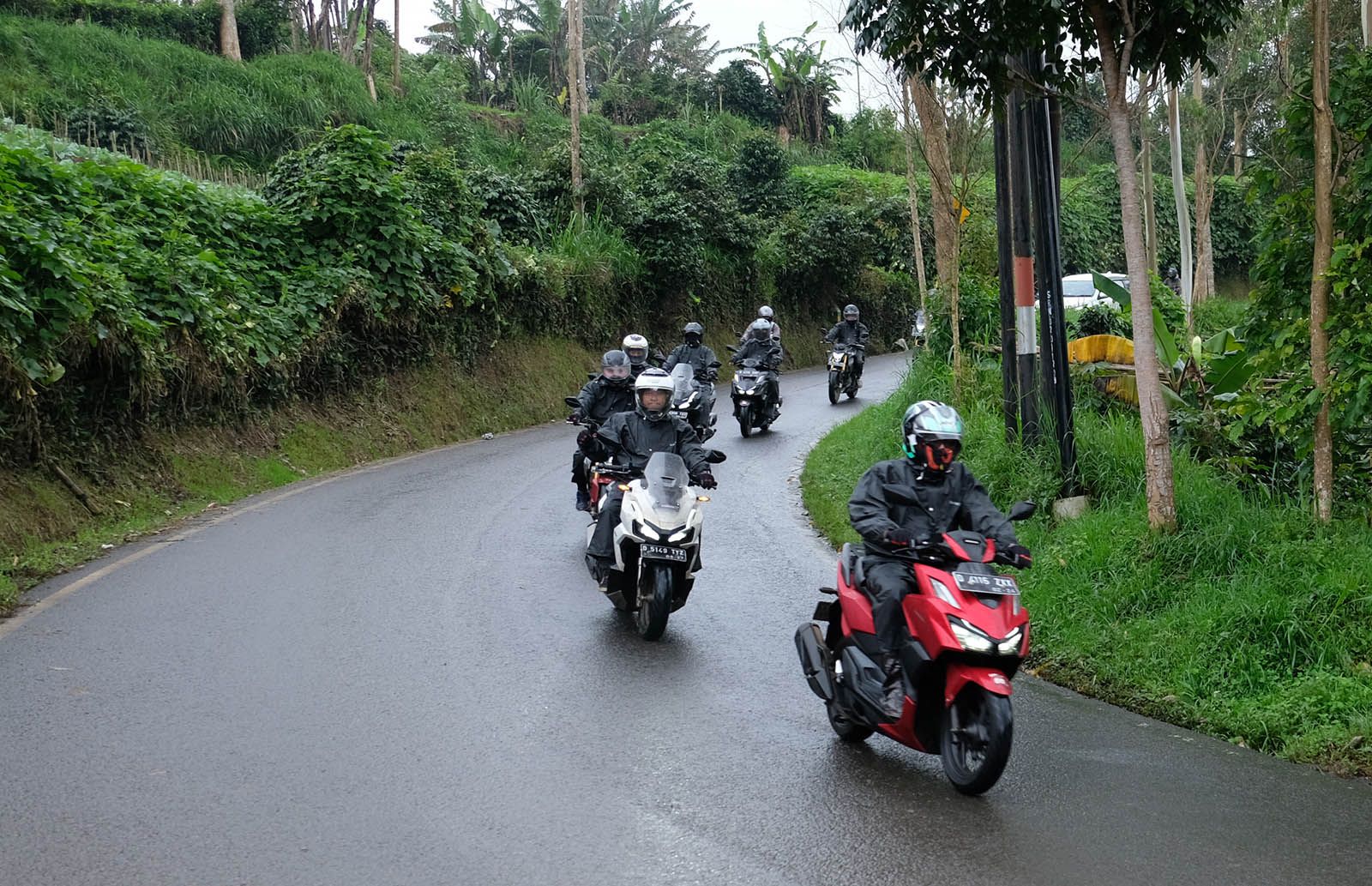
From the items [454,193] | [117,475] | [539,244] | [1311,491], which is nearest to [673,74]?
[539,244]

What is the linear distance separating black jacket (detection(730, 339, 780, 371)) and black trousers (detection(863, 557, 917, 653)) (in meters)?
14.8

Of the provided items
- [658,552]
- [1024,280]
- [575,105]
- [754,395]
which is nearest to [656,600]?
[658,552]

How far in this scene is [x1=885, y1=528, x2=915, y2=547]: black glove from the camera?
20.9 feet

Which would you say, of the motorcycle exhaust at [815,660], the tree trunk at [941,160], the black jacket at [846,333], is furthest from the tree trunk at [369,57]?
the motorcycle exhaust at [815,660]

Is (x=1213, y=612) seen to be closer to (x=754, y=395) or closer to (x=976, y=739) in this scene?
(x=976, y=739)

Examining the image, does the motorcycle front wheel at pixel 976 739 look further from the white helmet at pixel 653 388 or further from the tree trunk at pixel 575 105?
the tree trunk at pixel 575 105

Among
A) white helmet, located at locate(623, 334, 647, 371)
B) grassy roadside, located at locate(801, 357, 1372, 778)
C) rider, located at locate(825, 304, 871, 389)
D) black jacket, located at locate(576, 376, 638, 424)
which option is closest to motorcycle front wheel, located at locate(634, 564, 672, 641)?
grassy roadside, located at locate(801, 357, 1372, 778)

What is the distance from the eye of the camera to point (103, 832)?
5398 mm

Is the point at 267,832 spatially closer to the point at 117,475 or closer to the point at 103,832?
the point at 103,832

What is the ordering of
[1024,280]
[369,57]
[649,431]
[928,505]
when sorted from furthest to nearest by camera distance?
[369,57] → [1024,280] → [649,431] → [928,505]

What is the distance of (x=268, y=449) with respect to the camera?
17.2 meters

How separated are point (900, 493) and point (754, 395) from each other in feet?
46.1

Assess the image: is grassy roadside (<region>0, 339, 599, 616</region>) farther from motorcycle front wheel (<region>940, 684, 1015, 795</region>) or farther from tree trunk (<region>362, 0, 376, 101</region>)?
tree trunk (<region>362, 0, 376, 101</region>)

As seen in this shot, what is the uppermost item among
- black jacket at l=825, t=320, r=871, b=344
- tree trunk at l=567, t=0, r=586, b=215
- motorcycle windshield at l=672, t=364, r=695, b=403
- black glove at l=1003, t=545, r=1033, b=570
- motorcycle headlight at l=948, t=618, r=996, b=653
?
tree trunk at l=567, t=0, r=586, b=215
